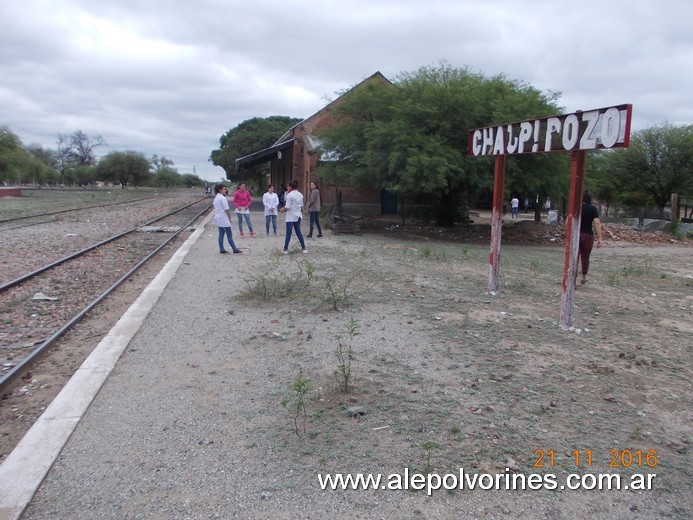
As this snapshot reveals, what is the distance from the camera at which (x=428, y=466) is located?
331cm

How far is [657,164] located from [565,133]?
91.0 feet

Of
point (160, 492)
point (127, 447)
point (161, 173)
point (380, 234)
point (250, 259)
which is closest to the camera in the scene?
point (160, 492)

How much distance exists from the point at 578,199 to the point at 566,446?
144 inches

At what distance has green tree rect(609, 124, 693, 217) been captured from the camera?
94.1 ft

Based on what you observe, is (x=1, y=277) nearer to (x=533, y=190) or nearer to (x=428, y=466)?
(x=428, y=466)

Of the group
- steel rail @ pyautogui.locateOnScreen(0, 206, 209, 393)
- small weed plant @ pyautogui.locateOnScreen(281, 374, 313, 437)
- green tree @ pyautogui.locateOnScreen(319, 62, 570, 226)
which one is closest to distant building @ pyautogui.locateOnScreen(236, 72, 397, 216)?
green tree @ pyautogui.locateOnScreen(319, 62, 570, 226)

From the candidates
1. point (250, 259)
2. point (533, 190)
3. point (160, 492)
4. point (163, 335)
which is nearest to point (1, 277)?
point (250, 259)

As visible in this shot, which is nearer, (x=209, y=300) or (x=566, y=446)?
(x=566, y=446)

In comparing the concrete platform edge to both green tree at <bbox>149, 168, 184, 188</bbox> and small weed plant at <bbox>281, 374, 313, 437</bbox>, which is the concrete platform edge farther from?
green tree at <bbox>149, 168, 184, 188</bbox>

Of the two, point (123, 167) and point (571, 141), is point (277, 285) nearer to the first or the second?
point (571, 141)

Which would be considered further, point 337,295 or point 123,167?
point 123,167

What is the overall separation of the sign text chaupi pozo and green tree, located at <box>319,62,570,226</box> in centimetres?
837

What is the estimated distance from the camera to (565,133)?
21.0 feet

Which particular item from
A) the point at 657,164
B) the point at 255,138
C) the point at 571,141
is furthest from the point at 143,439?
the point at 255,138
